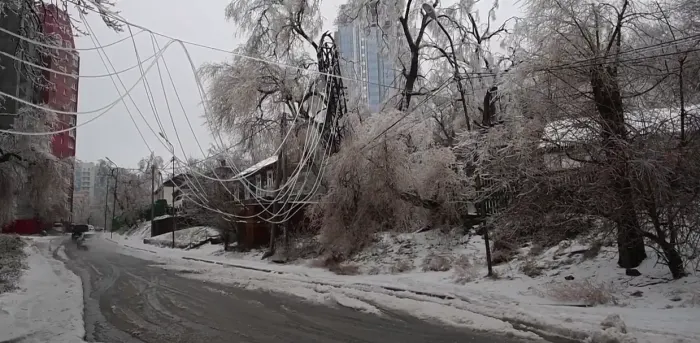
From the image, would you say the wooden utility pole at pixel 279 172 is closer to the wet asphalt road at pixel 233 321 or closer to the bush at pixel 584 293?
the wet asphalt road at pixel 233 321

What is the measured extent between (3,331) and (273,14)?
19866 millimetres

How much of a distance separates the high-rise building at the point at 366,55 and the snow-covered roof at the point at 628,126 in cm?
1348

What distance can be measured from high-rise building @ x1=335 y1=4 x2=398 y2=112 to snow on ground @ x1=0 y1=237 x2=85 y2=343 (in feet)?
49.0

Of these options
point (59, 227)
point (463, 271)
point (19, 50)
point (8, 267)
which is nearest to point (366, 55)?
point (463, 271)

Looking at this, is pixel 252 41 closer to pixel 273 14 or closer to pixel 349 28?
pixel 273 14

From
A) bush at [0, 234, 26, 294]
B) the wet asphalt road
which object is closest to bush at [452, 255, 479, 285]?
the wet asphalt road

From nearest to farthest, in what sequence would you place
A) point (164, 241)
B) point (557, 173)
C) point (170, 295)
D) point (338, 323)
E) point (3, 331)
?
point (3, 331), point (338, 323), point (557, 173), point (170, 295), point (164, 241)

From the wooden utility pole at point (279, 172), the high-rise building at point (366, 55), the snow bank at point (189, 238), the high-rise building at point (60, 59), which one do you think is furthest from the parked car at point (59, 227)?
the high-rise building at point (60, 59)

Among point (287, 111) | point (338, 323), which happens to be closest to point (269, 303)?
point (338, 323)

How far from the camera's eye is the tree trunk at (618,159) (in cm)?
973

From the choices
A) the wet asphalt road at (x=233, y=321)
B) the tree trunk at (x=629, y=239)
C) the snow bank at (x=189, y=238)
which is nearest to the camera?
the wet asphalt road at (x=233, y=321)

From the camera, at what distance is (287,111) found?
24.6 metres

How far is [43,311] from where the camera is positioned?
983 cm

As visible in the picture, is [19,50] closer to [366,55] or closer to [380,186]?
[380,186]
